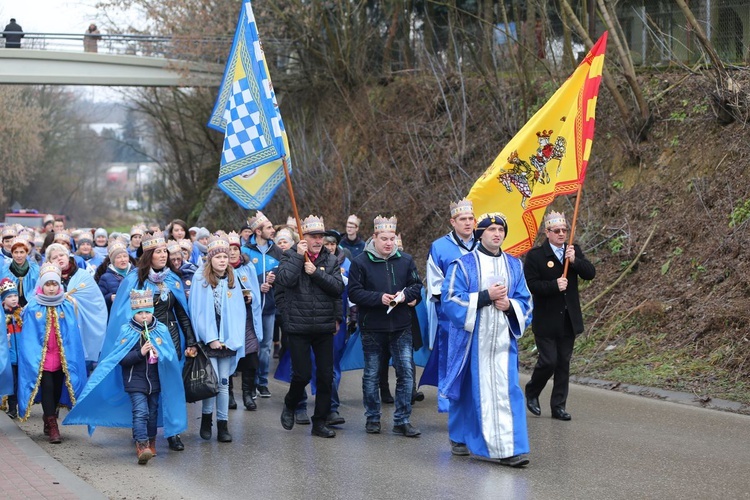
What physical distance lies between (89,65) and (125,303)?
27852mm

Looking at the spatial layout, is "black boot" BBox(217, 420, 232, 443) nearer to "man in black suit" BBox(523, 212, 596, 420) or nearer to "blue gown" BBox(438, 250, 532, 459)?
"blue gown" BBox(438, 250, 532, 459)

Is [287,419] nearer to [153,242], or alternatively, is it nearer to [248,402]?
[248,402]

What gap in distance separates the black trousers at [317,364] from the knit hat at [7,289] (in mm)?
2738

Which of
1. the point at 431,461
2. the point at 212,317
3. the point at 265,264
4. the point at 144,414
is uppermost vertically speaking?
the point at 265,264

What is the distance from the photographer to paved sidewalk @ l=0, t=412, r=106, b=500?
7.32m

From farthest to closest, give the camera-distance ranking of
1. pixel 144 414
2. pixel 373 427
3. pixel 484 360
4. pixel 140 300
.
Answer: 1. pixel 373 427
2. pixel 140 300
3. pixel 144 414
4. pixel 484 360

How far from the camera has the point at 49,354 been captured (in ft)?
32.0

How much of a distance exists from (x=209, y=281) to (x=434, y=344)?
7.84ft

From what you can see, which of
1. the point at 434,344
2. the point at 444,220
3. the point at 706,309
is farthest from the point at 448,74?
the point at 434,344

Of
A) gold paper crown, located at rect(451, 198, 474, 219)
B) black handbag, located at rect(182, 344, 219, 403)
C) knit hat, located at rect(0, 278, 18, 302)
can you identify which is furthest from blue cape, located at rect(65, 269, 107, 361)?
gold paper crown, located at rect(451, 198, 474, 219)

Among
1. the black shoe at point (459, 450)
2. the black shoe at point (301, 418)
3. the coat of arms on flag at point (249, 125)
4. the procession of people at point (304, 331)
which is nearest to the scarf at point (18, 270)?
the procession of people at point (304, 331)

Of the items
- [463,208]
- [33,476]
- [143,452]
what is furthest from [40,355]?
[463,208]

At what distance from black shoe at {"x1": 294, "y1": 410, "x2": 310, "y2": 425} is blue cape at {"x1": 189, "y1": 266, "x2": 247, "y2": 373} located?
1031 millimetres

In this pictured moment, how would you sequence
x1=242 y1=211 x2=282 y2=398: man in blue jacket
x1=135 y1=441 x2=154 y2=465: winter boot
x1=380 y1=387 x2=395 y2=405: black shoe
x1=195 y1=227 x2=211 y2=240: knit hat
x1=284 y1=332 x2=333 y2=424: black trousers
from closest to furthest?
1. x1=135 y1=441 x2=154 y2=465: winter boot
2. x1=284 y1=332 x2=333 y2=424: black trousers
3. x1=380 y1=387 x2=395 y2=405: black shoe
4. x1=242 y1=211 x2=282 y2=398: man in blue jacket
5. x1=195 y1=227 x2=211 y2=240: knit hat
